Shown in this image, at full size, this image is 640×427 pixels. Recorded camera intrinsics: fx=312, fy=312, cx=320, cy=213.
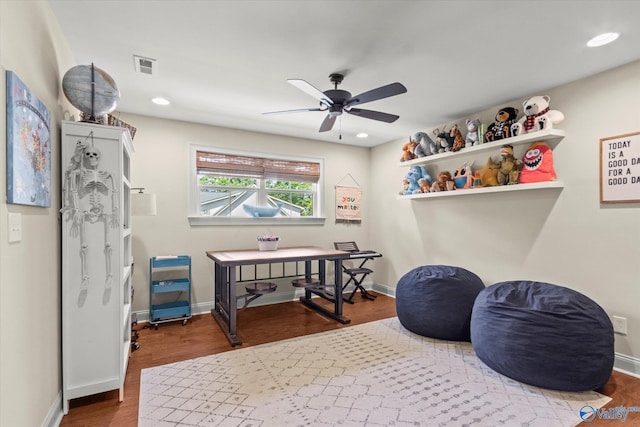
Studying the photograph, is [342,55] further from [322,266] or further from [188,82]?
Result: [322,266]

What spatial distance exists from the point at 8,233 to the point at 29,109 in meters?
0.58

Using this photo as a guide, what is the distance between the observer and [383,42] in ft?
7.02

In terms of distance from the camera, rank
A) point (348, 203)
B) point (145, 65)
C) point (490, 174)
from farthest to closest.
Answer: point (348, 203) < point (490, 174) < point (145, 65)

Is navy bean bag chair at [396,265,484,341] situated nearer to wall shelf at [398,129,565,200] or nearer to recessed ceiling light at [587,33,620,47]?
wall shelf at [398,129,565,200]

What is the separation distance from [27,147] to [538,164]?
3.67m

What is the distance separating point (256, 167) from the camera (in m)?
4.30

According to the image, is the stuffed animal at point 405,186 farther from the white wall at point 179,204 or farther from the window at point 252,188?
the white wall at point 179,204

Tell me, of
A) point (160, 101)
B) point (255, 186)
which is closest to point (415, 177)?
→ point (255, 186)

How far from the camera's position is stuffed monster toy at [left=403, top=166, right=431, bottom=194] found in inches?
164

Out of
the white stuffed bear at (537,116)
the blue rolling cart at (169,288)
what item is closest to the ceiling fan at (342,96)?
the white stuffed bear at (537,116)

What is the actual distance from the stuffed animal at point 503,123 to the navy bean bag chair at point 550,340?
1547mm

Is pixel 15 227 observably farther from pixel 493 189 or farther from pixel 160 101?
pixel 493 189

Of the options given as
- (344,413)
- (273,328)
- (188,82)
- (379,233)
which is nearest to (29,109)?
(188,82)

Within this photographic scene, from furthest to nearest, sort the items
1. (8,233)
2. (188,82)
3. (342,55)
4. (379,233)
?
1. (379,233)
2. (188,82)
3. (342,55)
4. (8,233)
